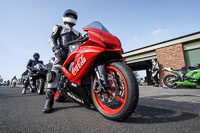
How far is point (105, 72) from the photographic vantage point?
1282 mm

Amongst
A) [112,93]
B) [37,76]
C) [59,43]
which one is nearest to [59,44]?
[59,43]

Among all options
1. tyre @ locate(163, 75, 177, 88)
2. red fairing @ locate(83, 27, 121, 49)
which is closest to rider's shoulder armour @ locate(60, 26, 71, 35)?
red fairing @ locate(83, 27, 121, 49)

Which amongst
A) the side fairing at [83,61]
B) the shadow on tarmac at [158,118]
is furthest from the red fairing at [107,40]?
the shadow on tarmac at [158,118]

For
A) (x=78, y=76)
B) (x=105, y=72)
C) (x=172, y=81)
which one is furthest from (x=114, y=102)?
(x=172, y=81)

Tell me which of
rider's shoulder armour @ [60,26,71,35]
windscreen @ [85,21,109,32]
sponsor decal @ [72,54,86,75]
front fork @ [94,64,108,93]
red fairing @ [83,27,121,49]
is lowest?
front fork @ [94,64,108,93]

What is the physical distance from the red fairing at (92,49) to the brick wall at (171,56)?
7688mm

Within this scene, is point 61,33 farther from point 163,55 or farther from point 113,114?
point 163,55

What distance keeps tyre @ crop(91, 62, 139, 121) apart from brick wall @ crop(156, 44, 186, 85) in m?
A: 7.71

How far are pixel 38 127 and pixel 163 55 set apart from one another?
887 centimetres

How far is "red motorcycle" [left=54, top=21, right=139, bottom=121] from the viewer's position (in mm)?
1060

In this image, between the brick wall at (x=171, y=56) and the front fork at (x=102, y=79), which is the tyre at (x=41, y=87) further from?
the brick wall at (x=171, y=56)

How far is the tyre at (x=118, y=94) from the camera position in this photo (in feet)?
3.28

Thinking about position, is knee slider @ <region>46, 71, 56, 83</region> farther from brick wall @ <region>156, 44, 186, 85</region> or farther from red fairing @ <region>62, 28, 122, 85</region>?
brick wall @ <region>156, 44, 186, 85</region>

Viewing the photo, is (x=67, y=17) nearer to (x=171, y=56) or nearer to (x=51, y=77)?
(x=51, y=77)
